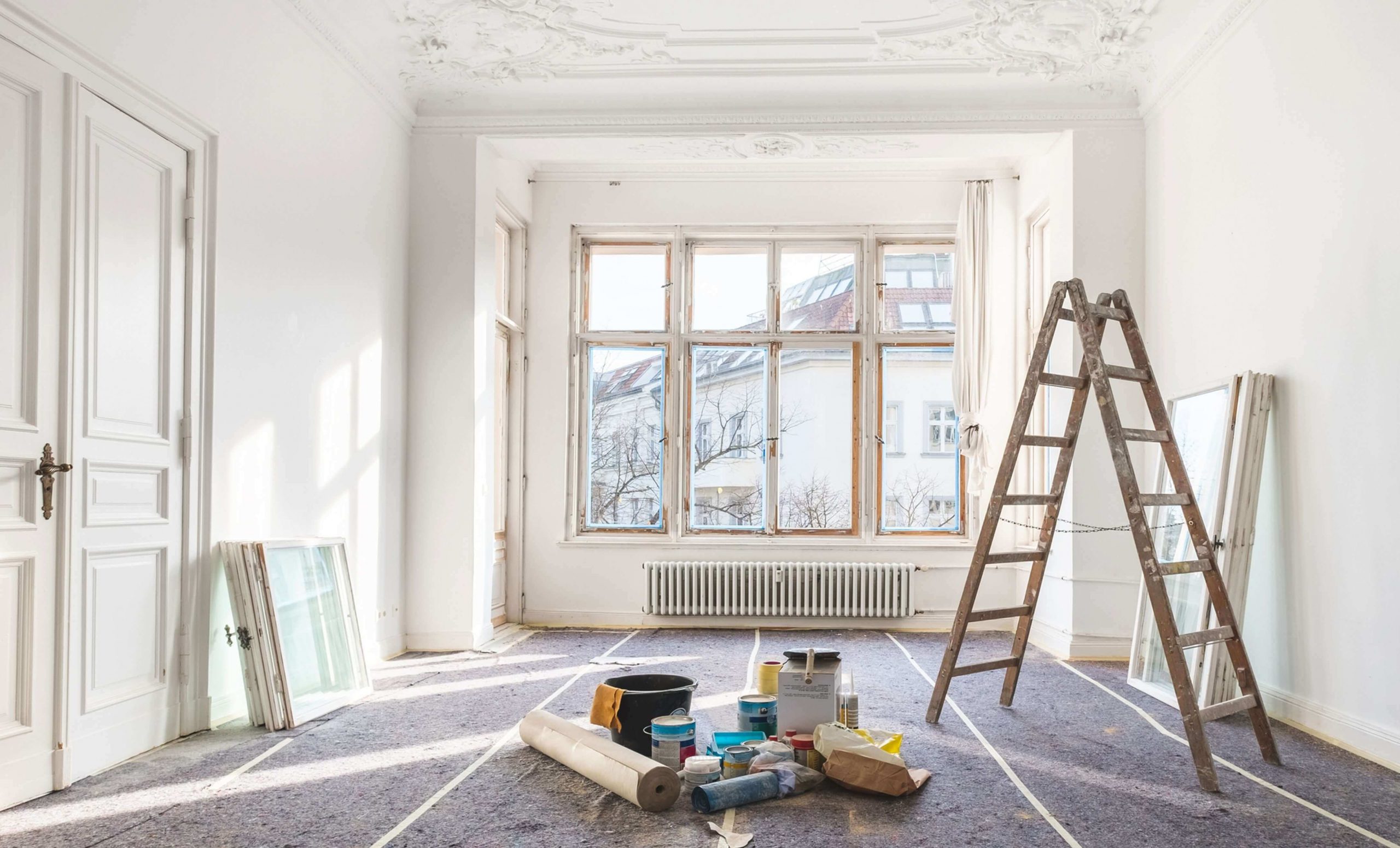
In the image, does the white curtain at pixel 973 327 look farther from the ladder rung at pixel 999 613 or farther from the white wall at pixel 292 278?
the white wall at pixel 292 278

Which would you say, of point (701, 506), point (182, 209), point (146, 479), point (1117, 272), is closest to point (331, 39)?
point (182, 209)

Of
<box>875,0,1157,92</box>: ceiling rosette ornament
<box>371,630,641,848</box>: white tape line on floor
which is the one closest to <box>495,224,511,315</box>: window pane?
<box>875,0,1157,92</box>: ceiling rosette ornament

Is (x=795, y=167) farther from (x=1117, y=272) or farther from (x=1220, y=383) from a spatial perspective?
(x=1220, y=383)

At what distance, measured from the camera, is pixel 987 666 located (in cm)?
425

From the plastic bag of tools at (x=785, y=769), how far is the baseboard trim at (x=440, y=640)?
9.97 ft

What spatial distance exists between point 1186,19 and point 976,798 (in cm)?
394

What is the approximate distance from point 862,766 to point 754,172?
5.01 m

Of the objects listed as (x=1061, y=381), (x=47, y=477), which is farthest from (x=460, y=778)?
(x=1061, y=381)

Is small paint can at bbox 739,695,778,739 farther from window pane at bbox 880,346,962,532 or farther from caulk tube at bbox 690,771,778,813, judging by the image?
window pane at bbox 880,346,962,532

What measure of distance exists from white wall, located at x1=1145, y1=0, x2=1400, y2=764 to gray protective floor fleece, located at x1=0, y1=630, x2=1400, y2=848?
0.36 m

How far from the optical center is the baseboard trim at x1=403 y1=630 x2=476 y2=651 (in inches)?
234

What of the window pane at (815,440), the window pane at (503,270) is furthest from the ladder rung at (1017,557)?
the window pane at (503,270)

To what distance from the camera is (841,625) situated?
22.8 feet

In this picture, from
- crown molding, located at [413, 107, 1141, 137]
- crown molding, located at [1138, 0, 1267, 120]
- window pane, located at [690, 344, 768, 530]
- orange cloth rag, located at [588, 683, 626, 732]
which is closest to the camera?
orange cloth rag, located at [588, 683, 626, 732]
